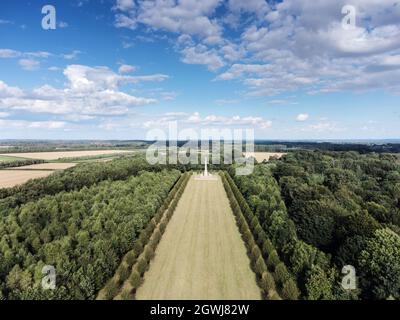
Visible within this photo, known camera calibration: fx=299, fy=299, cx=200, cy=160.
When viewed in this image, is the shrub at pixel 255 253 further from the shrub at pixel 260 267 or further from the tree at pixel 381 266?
the tree at pixel 381 266

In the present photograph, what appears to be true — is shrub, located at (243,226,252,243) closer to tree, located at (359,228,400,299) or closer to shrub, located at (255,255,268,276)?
shrub, located at (255,255,268,276)

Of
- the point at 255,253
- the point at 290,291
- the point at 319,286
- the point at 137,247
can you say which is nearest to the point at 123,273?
the point at 137,247

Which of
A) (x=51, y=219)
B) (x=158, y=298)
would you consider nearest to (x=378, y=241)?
(x=158, y=298)

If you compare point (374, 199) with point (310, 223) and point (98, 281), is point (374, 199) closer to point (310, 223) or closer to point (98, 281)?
point (310, 223)

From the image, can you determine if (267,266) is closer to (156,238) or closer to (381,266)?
(381,266)

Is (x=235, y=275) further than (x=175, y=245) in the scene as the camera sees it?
No

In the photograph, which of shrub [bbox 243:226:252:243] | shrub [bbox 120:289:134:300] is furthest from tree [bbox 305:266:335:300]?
shrub [bbox 120:289:134:300]
